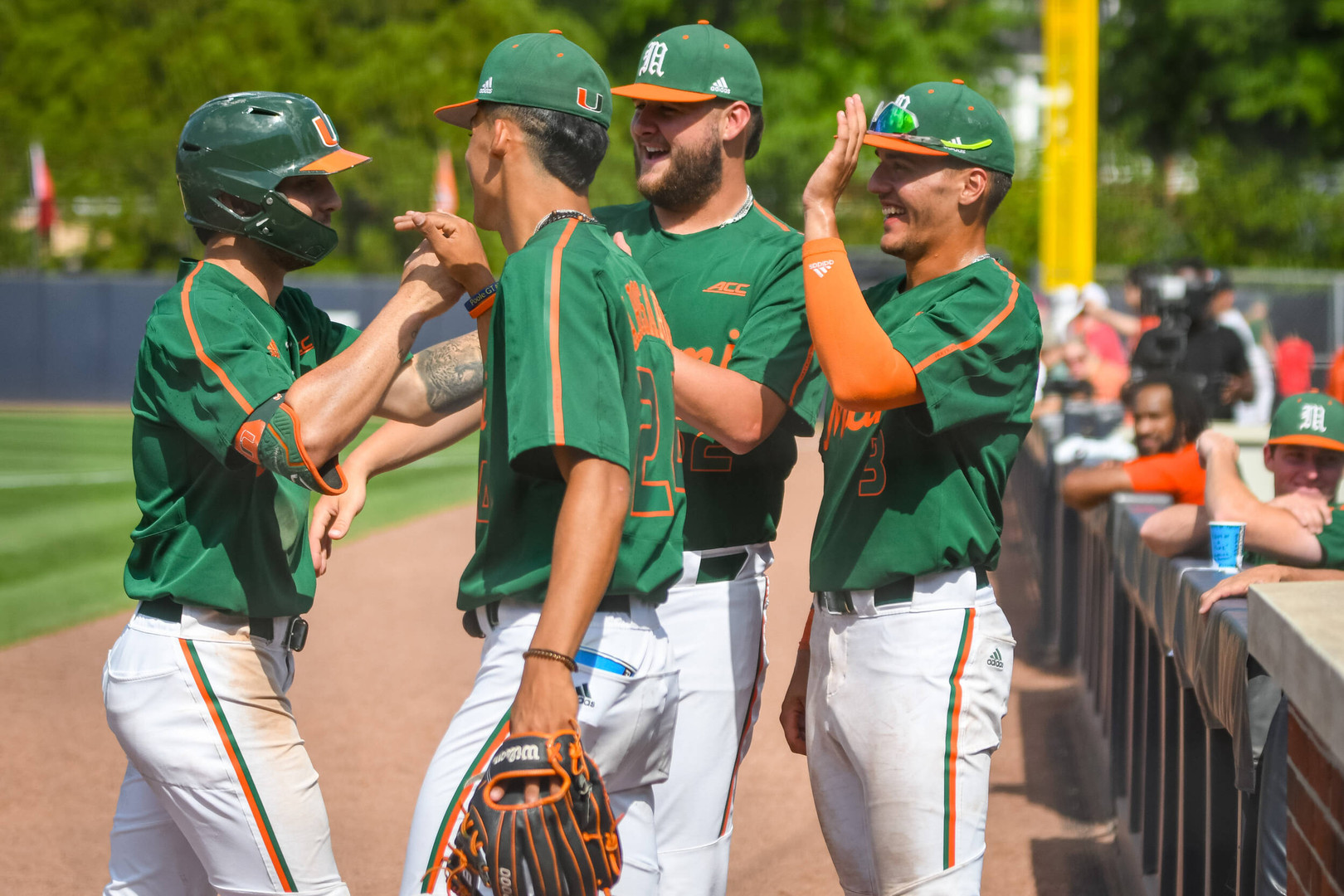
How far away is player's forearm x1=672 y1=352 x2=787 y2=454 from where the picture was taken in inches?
117

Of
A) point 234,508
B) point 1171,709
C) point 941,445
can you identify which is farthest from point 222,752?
point 1171,709

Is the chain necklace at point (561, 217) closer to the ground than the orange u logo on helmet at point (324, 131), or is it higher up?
closer to the ground

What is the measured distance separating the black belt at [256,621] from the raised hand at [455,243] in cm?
82

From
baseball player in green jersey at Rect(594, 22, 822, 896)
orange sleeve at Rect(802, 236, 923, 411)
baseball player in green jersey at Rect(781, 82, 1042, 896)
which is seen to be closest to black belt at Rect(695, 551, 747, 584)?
baseball player in green jersey at Rect(594, 22, 822, 896)

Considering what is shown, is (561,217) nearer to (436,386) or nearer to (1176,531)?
(436,386)

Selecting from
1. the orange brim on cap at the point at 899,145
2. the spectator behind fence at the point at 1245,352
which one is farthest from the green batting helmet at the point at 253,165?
the spectator behind fence at the point at 1245,352

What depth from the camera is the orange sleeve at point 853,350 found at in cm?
286

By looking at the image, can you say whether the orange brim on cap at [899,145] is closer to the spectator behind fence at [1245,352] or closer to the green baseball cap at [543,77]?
the green baseball cap at [543,77]

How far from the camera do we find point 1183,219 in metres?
34.8

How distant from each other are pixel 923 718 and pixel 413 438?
4.64 ft

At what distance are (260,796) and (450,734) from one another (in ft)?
1.86

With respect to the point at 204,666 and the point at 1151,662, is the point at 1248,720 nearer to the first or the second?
the point at 1151,662

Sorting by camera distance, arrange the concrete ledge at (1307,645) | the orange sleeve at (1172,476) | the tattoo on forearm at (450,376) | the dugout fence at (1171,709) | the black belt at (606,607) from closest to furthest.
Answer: the concrete ledge at (1307,645), the black belt at (606,607), the dugout fence at (1171,709), the tattoo on forearm at (450,376), the orange sleeve at (1172,476)

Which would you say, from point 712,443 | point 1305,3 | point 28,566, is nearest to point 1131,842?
point 712,443
